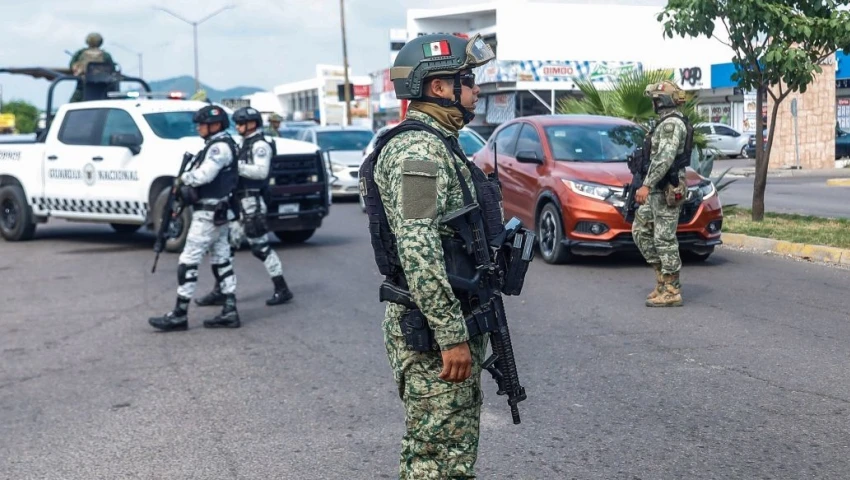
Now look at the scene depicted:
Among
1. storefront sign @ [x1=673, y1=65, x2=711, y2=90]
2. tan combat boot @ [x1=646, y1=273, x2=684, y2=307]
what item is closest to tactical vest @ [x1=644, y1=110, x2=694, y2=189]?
tan combat boot @ [x1=646, y1=273, x2=684, y2=307]

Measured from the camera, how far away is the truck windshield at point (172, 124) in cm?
1380

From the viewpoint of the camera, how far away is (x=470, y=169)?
11.9 ft

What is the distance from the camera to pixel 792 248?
39.0 feet

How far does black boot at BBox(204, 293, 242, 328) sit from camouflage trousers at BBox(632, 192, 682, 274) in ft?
11.1

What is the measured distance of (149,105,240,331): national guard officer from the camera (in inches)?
329

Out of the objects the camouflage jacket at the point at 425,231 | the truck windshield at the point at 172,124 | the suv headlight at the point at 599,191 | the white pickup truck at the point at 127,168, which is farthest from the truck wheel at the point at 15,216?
the camouflage jacket at the point at 425,231

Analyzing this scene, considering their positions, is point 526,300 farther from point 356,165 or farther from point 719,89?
point 719,89

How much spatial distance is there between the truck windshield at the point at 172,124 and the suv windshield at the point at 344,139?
28.6ft

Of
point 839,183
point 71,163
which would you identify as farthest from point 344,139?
point 839,183

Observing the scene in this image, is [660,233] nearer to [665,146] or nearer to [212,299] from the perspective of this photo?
[665,146]

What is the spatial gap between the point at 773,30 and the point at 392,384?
338 inches

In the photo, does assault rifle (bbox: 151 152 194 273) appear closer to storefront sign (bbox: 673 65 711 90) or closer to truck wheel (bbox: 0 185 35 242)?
truck wheel (bbox: 0 185 35 242)

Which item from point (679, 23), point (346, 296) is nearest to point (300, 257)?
point (346, 296)

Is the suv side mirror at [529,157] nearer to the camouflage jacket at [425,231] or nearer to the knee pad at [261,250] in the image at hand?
the knee pad at [261,250]
